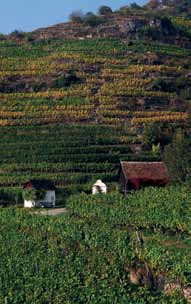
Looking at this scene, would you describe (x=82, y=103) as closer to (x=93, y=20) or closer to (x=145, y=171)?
(x=145, y=171)

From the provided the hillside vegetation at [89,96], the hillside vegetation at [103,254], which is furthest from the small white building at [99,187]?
the hillside vegetation at [103,254]

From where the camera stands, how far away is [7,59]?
97.8 metres

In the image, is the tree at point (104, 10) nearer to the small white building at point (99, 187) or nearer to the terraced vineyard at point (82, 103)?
the terraced vineyard at point (82, 103)

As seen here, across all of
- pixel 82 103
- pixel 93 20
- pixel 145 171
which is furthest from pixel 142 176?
pixel 93 20

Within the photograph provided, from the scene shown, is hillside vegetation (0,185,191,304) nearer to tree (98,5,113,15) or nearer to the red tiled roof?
the red tiled roof

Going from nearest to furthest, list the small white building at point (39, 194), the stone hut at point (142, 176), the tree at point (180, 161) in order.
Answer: the tree at point (180, 161), the small white building at point (39, 194), the stone hut at point (142, 176)

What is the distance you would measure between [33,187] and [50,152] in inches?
399

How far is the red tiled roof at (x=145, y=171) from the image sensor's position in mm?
57531

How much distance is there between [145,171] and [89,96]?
1061 inches

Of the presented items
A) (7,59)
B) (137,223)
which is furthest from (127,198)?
(7,59)

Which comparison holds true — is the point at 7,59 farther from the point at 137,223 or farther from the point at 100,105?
the point at 137,223

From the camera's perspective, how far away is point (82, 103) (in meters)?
82.1

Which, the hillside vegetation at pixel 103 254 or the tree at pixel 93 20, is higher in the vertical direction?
the tree at pixel 93 20

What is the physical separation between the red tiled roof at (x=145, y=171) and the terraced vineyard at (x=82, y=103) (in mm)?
3724
